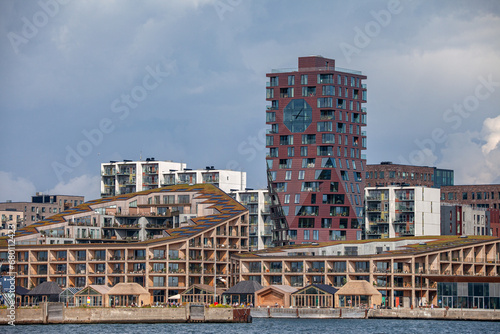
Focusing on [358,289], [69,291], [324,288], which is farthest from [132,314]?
[358,289]

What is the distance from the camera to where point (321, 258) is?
655 ft

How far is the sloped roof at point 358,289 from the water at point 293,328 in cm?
1193

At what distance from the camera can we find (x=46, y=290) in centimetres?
19088

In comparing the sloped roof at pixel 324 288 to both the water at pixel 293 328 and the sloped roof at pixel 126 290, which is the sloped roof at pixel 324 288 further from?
the sloped roof at pixel 126 290

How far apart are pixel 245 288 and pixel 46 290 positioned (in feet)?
122

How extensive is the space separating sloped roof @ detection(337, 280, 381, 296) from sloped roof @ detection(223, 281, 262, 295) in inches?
633

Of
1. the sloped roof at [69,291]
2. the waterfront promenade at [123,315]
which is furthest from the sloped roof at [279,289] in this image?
the sloped roof at [69,291]

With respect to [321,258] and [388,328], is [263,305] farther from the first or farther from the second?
[388,328]

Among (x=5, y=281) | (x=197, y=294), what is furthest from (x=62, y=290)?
(x=197, y=294)

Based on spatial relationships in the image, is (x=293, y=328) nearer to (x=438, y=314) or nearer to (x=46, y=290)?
(x=438, y=314)

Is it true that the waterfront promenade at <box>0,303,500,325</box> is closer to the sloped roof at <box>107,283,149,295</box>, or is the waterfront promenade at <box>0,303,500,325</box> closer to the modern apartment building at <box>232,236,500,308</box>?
the sloped roof at <box>107,283,149,295</box>

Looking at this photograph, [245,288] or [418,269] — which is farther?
[418,269]

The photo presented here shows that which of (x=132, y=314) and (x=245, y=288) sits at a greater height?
(x=245, y=288)

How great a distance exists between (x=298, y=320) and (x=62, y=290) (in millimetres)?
48572
